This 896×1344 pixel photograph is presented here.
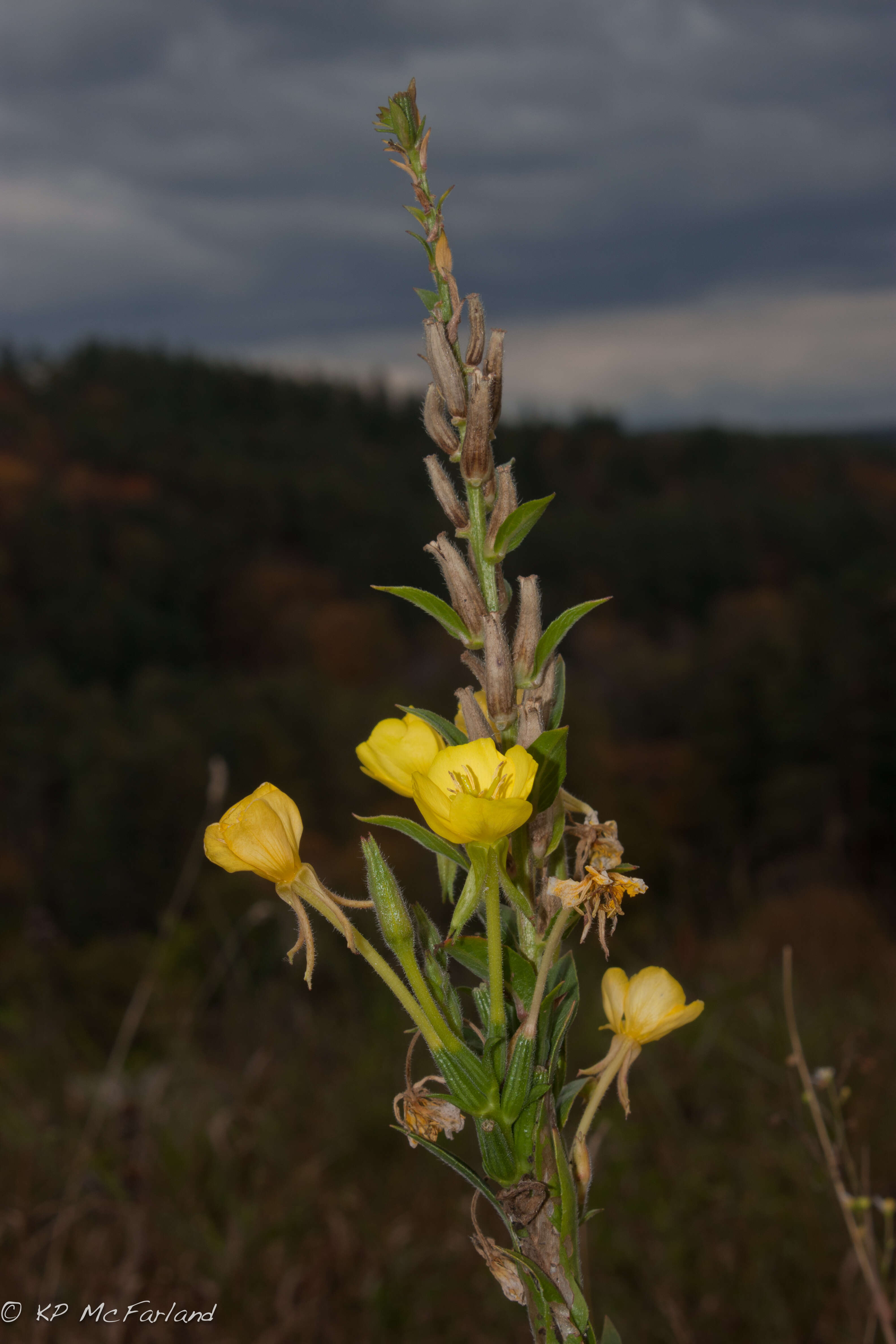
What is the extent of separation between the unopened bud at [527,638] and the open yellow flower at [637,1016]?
329mm

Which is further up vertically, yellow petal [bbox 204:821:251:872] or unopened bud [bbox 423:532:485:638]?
unopened bud [bbox 423:532:485:638]

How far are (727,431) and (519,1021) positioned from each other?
11624 cm

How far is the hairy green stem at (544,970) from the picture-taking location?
866mm

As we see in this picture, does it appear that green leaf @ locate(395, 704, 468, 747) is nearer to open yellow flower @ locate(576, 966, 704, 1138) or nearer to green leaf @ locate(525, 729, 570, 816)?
green leaf @ locate(525, 729, 570, 816)

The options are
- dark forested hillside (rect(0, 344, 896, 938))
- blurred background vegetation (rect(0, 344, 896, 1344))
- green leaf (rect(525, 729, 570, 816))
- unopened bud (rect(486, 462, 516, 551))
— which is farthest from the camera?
dark forested hillside (rect(0, 344, 896, 938))

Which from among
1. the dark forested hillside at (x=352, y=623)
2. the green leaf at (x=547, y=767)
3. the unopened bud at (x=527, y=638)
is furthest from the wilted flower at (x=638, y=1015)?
the dark forested hillside at (x=352, y=623)

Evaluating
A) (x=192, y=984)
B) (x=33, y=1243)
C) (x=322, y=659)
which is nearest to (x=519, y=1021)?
(x=33, y=1243)

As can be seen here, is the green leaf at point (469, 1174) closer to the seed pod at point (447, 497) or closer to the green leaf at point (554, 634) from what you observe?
the green leaf at point (554, 634)

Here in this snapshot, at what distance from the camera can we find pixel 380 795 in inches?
1661

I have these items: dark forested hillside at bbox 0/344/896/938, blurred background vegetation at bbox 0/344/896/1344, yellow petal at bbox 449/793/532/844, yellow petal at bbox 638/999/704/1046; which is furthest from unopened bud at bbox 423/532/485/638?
→ dark forested hillside at bbox 0/344/896/938

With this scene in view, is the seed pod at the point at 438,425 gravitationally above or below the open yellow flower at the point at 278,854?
above

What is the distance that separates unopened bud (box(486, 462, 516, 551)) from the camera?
3.29 ft

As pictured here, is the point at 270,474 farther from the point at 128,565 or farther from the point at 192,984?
the point at 192,984

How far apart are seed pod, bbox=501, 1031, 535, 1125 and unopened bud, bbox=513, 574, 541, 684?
1.16ft
